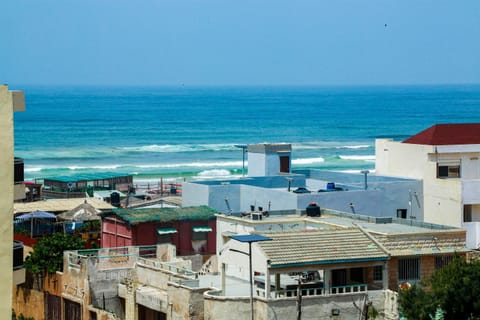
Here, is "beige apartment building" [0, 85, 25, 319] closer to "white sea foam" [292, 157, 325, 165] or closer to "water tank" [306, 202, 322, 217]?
"water tank" [306, 202, 322, 217]

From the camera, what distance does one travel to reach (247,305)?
25.9 metres

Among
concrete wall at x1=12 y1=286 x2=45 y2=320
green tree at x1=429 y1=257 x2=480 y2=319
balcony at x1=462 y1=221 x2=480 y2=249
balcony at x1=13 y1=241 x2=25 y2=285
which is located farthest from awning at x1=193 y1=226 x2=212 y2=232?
balcony at x1=13 y1=241 x2=25 y2=285

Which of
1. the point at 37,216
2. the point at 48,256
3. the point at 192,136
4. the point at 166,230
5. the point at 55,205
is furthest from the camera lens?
the point at 192,136

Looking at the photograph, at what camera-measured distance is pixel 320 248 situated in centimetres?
2683

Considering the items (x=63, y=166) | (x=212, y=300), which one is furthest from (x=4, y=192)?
(x=63, y=166)

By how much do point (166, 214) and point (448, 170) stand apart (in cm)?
939

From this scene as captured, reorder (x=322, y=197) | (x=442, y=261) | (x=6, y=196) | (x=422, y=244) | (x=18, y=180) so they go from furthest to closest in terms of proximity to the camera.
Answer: (x=322, y=197)
(x=442, y=261)
(x=422, y=244)
(x=18, y=180)
(x=6, y=196)

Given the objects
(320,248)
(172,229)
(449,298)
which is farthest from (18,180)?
(172,229)

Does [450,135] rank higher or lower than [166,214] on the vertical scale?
higher

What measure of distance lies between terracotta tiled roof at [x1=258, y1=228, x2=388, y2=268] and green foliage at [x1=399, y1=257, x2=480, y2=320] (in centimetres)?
152

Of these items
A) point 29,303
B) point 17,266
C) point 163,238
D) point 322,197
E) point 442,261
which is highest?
point 322,197

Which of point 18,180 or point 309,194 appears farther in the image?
point 309,194

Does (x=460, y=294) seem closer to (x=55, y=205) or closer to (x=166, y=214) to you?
(x=166, y=214)

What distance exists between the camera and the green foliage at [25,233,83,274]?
108 feet
